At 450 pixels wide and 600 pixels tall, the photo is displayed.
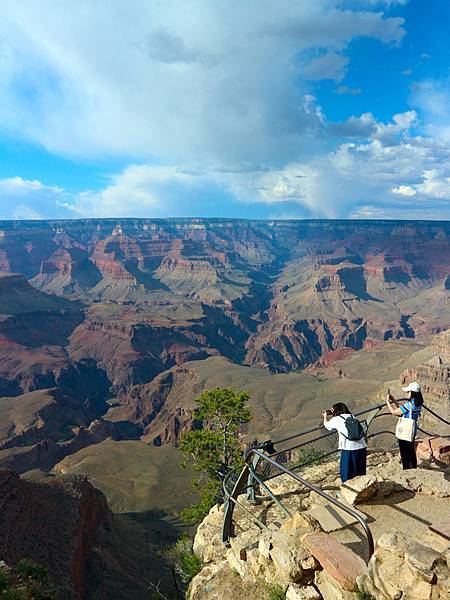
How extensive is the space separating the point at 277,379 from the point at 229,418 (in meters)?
77.6

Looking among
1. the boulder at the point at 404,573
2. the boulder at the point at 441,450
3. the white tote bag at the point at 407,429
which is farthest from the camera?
the boulder at the point at 441,450

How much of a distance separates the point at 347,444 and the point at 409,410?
2.39m

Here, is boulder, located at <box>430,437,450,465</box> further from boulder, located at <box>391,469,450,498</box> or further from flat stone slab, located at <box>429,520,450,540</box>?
flat stone slab, located at <box>429,520,450,540</box>

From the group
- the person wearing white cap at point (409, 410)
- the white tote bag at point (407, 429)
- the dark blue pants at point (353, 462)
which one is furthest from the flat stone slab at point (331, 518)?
the person wearing white cap at point (409, 410)

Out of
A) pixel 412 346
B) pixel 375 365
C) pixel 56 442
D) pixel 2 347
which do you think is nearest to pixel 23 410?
pixel 56 442

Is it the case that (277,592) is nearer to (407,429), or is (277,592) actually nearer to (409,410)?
(407,429)

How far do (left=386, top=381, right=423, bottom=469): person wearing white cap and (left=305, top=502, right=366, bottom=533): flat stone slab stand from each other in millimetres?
3448

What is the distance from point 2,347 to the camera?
13838 cm

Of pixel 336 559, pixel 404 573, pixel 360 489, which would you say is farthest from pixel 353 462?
pixel 404 573

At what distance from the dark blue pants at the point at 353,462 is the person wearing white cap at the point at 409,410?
1.79 metres

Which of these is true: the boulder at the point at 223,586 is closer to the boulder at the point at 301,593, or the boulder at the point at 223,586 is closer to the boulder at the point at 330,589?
the boulder at the point at 301,593

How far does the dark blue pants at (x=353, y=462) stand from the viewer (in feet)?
36.2

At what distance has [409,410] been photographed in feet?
39.4

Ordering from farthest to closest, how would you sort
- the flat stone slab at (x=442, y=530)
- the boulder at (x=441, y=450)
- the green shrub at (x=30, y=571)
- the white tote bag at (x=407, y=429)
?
the green shrub at (x=30, y=571) < the boulder at (x=441, y=450) < the white tote bag at (x=407, y=429) < the flat stone slab at (x=442, y=530)
